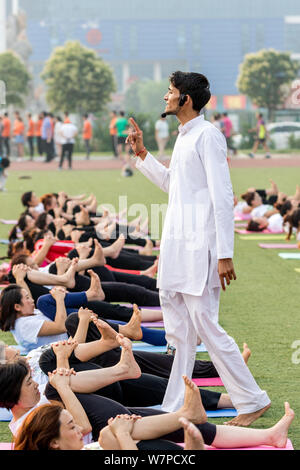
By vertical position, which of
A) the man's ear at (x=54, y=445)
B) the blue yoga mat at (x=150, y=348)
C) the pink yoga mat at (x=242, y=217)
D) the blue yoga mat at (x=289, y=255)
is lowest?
the pink yoga mat at (x=242, y=217)

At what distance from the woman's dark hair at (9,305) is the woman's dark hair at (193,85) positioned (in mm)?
1907

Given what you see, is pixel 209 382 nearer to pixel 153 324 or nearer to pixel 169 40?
pixel 153 324

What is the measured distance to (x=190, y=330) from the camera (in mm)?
4598

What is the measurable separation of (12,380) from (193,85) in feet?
5.78

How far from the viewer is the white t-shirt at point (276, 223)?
41.4ft

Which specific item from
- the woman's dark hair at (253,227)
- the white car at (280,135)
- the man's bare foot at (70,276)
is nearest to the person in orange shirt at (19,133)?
the white car at (280,135)

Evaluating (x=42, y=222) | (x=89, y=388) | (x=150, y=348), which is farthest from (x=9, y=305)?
(x=42, y=222)

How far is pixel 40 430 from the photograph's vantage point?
133 inches

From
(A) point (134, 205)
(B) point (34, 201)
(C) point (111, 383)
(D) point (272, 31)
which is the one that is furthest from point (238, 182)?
(D) point (272, 31)

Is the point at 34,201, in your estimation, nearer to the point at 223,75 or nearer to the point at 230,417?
the point at 230,417

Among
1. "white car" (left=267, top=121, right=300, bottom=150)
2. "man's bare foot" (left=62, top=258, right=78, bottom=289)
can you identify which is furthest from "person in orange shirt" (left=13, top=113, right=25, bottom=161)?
"man's bare foot" (left=62, top=258, right=78, bottom=289)

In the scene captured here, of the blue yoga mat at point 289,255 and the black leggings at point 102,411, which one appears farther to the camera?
the blue yoga mat at point 289,255

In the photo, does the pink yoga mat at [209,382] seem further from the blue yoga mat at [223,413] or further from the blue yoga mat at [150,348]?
the blue yoga mat at [150,348]

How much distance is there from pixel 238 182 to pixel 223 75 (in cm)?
13049
